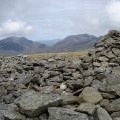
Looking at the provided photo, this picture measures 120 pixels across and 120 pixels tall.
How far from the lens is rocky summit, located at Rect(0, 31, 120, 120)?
71.3ft

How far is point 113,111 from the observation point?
2381cm

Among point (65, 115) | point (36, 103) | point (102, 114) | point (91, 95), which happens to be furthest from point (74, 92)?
point (65, 115)

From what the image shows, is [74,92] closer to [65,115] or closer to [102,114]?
[102,114]

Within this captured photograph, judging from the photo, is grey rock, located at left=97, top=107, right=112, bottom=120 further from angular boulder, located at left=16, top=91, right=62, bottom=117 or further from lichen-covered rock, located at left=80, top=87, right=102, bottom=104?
angular boulder, located at left=16, top=91, right=62, bottom=117

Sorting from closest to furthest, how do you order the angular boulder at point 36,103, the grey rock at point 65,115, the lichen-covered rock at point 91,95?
the grey rock at point 65,115 → the angular boulder at point 36,103 → the lichen-covered rock at point 91,95

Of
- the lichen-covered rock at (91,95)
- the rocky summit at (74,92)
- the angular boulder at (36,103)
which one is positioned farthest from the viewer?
the lichen-covered rock at (91,95)

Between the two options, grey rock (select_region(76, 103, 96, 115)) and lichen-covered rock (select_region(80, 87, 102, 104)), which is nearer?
grey rock (select_region(76, 103, 96, 115))

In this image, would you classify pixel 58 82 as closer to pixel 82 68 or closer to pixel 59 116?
pixel 82 68

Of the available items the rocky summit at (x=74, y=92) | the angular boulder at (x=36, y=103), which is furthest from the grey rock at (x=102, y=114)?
the angular boulder at (x=36, y=103)

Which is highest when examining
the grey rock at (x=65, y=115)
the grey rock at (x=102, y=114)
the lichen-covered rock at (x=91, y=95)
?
the lichen-covered rock at (x=91, y=95)

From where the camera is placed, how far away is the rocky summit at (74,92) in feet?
71.3

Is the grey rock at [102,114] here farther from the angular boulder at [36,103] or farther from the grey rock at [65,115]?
the angular boulder at [36,103]

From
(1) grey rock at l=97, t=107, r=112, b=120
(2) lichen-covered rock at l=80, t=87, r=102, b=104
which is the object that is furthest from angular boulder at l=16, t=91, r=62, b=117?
(1) grey rock at l=97, t=107, r=112, b=120

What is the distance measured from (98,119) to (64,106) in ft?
10.4
